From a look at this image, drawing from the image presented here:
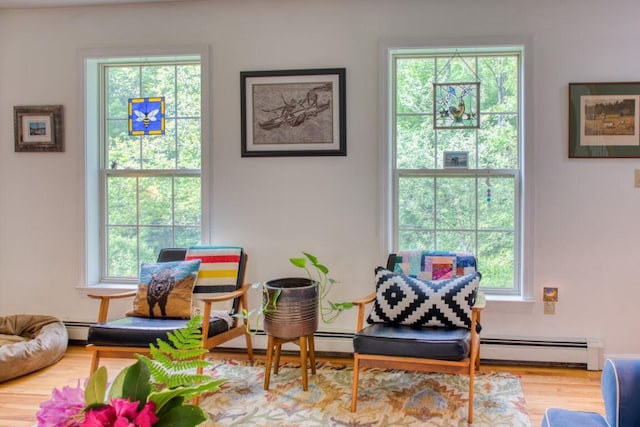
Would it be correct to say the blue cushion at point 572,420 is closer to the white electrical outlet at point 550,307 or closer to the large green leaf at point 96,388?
the large green leaf at point 96,388

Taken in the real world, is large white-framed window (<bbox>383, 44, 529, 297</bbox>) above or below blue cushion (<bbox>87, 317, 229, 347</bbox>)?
above

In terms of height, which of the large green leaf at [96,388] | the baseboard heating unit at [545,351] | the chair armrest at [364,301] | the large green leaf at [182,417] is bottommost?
the baseboard heating unit at [545,351]

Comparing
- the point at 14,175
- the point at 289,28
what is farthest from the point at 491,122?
the point at 14,175

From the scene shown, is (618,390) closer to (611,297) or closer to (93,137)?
(611,297)

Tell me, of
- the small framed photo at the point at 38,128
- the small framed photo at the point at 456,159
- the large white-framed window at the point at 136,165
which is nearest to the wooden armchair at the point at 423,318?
the small framed photo at the point at 456,159

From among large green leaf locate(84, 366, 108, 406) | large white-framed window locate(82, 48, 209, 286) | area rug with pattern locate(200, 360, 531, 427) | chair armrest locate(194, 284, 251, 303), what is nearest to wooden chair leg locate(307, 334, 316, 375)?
area rug with pattern locate(200, 360, 531, 427)

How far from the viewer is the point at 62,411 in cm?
86

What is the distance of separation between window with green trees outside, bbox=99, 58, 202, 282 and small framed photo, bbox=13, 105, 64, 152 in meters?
0.29

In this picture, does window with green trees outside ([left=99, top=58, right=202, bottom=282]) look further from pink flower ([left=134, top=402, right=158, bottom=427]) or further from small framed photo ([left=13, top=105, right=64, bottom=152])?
pink flower ([left=134, top=402, right=158, bottom=427])

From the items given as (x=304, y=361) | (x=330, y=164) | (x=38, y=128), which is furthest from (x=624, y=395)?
(x=38, y=128)

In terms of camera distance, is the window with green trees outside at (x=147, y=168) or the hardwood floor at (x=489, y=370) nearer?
the hardwood floor at (x=489, y=370)

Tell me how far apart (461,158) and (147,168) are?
2.24 metres

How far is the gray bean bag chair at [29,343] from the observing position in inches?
107

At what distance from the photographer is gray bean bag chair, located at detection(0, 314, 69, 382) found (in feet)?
8.91
